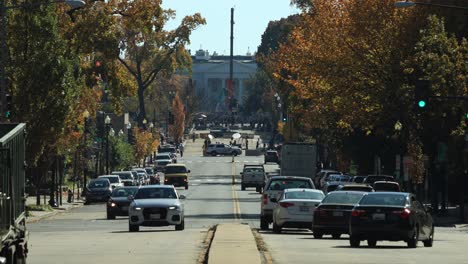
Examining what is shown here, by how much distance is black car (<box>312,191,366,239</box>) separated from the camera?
36.3 m

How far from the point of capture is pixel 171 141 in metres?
193

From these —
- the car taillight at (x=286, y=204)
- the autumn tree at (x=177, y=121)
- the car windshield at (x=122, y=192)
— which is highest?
the autumn tree at (x=177, y=121)

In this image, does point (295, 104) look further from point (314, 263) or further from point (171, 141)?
point (171, 141)

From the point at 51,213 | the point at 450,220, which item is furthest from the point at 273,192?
the point at 51,213

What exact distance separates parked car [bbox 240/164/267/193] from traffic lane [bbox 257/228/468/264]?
56.6 metres

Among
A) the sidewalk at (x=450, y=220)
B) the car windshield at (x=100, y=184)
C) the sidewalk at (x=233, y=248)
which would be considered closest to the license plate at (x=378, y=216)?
the sidewalk at (x=233, y=248)

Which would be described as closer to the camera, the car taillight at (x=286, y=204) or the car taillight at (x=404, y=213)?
the car taillight at (x=404, y=213)

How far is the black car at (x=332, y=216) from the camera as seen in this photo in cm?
3634

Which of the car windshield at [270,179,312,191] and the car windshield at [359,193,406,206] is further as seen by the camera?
the car windshield at [270,179,312,191]

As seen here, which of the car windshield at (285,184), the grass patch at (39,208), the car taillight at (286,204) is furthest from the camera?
the grass patch at (39,208)

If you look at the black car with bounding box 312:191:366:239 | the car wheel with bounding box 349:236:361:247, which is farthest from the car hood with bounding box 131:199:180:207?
the car wheel with bounding box 349:236:361:247

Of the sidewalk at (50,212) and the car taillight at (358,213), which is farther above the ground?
the car taillight at (358,213)

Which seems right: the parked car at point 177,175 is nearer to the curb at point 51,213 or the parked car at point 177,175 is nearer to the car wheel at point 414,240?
the curb at point 51,213

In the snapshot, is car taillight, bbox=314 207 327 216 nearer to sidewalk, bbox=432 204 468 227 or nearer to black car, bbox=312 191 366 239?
black car, bbox=312 191 366 239
